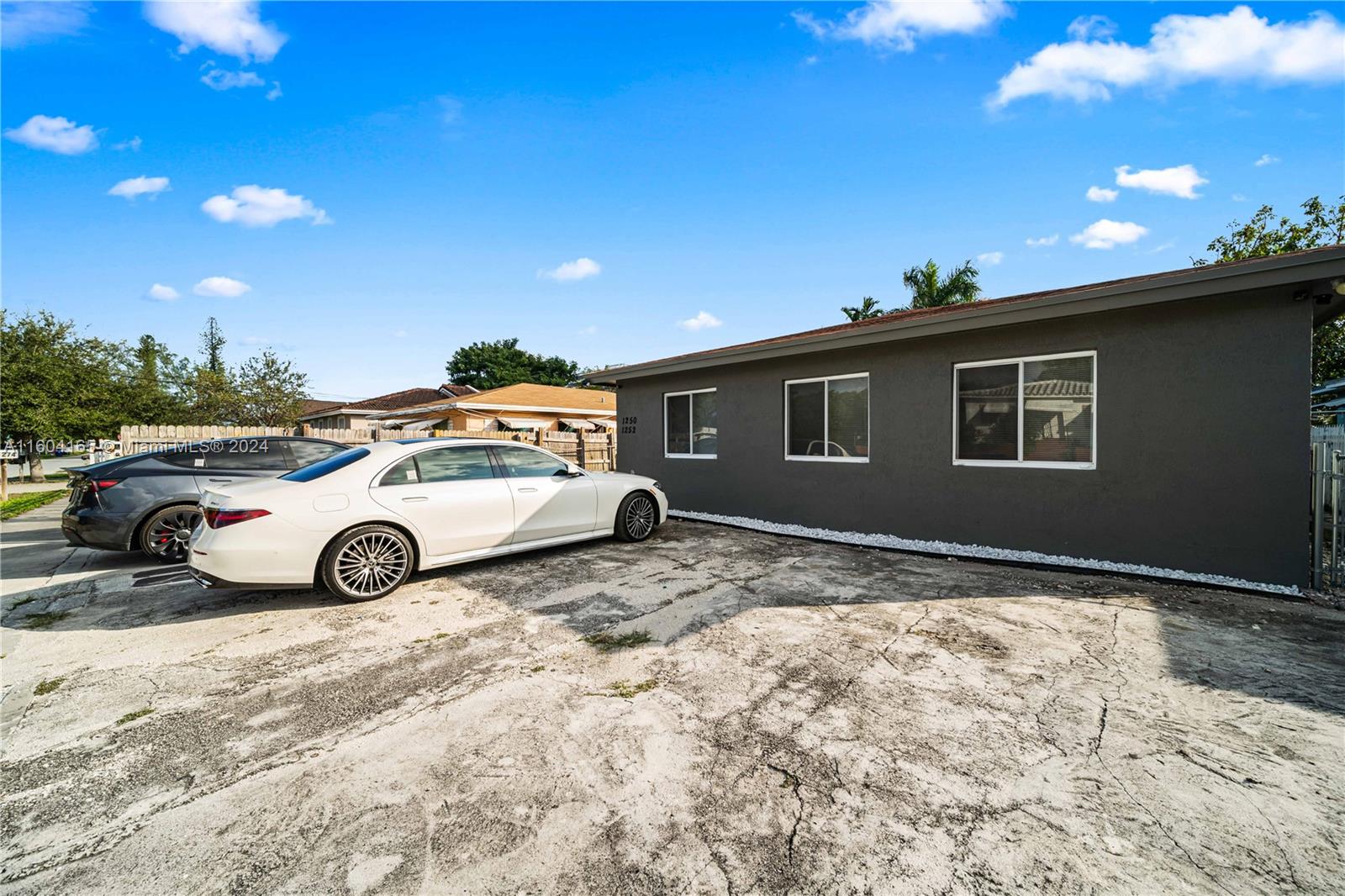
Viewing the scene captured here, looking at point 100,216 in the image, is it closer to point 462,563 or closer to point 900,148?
point 462,563

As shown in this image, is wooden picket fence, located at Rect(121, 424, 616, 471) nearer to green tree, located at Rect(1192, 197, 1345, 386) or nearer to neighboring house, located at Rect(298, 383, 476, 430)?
neighboring house, located at Rect(298, 383, 476, 430)

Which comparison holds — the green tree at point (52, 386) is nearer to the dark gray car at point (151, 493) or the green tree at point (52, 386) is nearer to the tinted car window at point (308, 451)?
the dark gray car at point (151, 493)

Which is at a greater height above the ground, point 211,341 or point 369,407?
point 211,341

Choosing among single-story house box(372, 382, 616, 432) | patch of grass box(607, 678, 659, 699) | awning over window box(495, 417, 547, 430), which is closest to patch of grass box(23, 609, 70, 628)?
patch of grass box(607, 678, 659, 699)

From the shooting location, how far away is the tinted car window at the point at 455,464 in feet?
18.1

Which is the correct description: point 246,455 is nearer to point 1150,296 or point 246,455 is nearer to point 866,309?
point 1150,296

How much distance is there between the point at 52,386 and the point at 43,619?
77.0ft

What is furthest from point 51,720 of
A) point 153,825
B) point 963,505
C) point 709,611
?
point 963,505

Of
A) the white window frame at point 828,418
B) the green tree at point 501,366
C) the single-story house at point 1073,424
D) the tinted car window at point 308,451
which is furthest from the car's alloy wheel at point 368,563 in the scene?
the green tree at point 501,366

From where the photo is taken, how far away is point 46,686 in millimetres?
3430

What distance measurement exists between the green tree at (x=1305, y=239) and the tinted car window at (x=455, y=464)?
18.6m

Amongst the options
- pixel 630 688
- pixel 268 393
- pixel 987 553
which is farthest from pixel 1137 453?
pixel 268 393

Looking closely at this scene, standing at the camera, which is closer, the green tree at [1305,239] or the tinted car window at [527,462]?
the tinted car window at [527,462]

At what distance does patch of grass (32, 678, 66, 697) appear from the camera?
10.9ft
